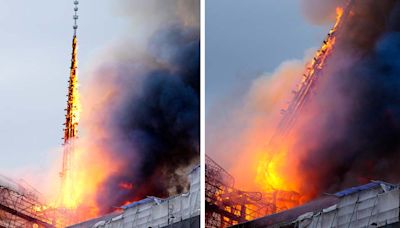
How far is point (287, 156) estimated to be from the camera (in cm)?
1434

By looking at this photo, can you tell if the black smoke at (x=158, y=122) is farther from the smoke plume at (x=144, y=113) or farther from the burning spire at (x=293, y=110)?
the burning spire at (x=293, y=110)

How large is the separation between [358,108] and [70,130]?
13.3 feet

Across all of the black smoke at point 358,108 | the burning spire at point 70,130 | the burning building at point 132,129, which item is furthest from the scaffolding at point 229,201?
the burning spire at point 70,130

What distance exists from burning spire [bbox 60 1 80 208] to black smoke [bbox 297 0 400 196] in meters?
3.19

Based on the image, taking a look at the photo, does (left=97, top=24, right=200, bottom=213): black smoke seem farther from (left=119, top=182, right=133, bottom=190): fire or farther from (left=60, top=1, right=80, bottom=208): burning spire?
(left=60, top=1, right=80, bottom=208): burning spire

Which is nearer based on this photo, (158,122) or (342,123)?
(342,123)

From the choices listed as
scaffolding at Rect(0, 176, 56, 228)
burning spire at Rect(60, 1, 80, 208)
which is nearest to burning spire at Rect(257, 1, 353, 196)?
burning spire at Rect(60, 1, 80, 208)

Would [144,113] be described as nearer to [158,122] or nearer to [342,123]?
[158,122]

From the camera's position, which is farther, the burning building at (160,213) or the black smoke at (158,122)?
the black smoke at (158,122)

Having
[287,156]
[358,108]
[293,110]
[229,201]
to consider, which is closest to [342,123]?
[358,108]

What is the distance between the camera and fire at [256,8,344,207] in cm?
1405

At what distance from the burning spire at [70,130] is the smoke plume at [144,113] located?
135mm

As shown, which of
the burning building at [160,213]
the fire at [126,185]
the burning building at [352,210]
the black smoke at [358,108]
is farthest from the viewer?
the fire at [126,185]

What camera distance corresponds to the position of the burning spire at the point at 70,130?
14.5 m
